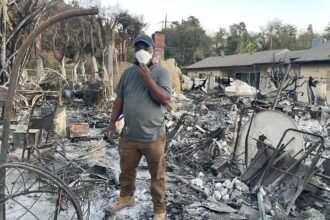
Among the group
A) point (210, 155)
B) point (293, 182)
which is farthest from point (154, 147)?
point (210, 155)

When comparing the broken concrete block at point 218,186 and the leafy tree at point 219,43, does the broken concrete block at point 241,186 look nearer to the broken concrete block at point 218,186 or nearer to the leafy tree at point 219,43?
the broken concrete block at point 218,186

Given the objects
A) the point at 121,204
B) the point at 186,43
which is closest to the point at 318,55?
the point at 186,43

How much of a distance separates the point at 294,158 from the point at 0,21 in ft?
27.8

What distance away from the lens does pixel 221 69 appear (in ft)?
122

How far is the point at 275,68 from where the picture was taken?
24500 millimetres

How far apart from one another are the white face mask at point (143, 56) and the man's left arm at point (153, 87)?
119 millimetres

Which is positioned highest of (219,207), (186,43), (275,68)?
(186,43)

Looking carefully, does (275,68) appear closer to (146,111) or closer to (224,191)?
(224,191)

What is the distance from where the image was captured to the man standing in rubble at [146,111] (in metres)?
3.71

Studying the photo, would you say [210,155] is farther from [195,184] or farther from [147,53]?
[147,53]

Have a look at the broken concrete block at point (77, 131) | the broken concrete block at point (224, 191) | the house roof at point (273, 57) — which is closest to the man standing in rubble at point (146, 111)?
the broken concrete block at point (224, 191)

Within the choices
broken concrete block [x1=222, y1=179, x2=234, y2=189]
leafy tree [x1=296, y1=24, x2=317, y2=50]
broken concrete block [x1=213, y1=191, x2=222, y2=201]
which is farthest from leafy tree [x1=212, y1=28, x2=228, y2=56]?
broken concrete block [x1=213, y1=191, x2=222, y2=201]

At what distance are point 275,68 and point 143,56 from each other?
2215cm

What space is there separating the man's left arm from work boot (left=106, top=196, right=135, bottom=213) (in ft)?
4.39
